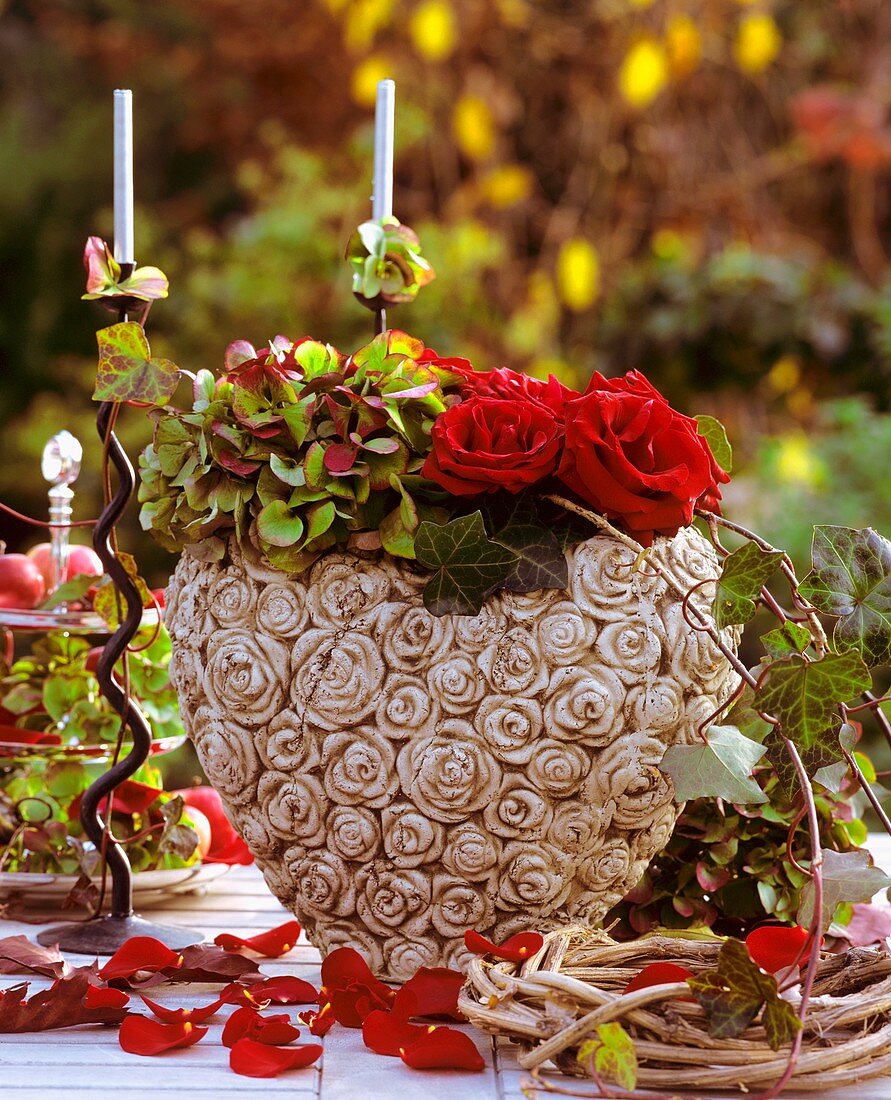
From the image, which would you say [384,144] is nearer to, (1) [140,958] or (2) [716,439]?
(2) [716,439]

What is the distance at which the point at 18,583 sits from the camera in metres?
1.32

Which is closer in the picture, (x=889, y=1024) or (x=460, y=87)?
(x=889, y=1024)

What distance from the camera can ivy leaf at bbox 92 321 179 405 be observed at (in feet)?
3.46

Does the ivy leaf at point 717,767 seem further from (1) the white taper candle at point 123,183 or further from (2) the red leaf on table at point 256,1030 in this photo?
(1) the white taper candle at point 123,183

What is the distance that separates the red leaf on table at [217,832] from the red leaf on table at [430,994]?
50 centimetres

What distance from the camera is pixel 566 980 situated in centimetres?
85

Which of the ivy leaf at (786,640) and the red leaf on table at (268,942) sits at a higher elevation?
the ivy leaf at (786,640)

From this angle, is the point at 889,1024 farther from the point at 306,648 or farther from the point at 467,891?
the point at 306,648

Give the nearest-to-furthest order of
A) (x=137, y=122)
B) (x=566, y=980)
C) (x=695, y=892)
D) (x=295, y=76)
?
(x=566, y=980), (x=695, y=892), (x=295, y=76), (x=137, y=122)

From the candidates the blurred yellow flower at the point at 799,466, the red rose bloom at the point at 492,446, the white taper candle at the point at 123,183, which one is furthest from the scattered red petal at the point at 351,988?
the blurred yellow flower at the point at 799,466

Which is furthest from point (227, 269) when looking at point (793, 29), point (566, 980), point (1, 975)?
point (566, 980)

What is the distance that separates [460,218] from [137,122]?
188cm

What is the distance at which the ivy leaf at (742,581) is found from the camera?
3.10 ft

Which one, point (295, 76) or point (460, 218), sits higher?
point (295, 76)
